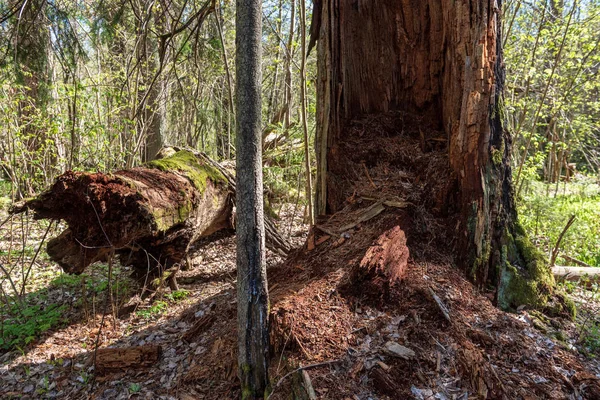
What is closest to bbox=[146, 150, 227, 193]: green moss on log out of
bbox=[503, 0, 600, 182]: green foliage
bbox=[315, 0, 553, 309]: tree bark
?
bbox=[315, 0, 553, 309]: tree bark

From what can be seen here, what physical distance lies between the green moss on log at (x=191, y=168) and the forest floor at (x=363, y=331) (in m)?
1.38

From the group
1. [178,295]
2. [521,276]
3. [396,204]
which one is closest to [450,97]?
[396,204]

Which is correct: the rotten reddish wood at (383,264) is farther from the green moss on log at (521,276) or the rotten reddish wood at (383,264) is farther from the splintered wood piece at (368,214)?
the green moss on log at (521,276)

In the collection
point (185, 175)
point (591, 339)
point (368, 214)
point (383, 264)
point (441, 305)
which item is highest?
point (185, 175)

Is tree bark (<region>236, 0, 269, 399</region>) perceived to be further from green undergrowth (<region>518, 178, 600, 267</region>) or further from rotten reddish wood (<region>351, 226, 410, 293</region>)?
green undergrowth (<region>518, 178, 600, 267</region>)

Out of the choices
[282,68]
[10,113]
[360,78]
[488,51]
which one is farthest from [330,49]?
[282,68]

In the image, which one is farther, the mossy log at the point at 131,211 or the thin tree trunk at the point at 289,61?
the thin tree trunk at the point at 289,61

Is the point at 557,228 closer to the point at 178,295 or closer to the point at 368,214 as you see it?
the point at 368,214

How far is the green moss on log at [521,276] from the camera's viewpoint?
3002 millimetres

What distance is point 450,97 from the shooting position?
3.38 meters

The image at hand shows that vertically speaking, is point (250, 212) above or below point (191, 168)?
below

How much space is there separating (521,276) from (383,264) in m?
1.29

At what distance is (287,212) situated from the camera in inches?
318

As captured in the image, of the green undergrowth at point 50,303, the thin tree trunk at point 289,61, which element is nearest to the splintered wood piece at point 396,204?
the green undergrowth at point 50,303
